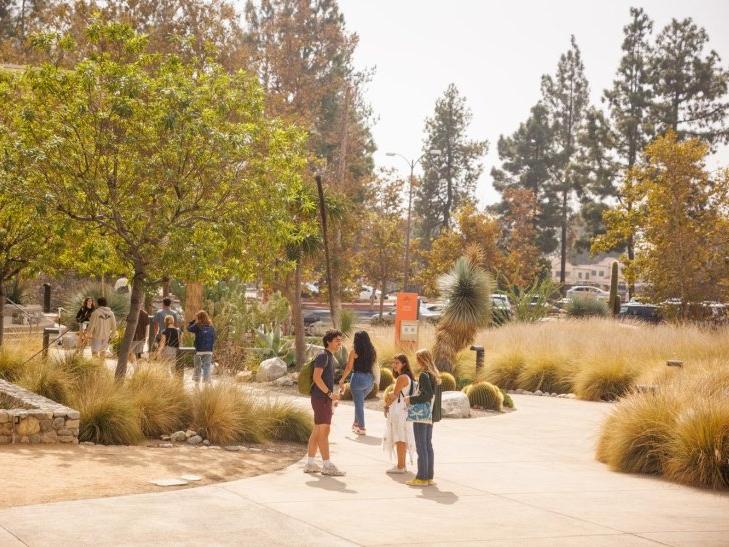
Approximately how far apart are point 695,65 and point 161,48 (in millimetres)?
36901

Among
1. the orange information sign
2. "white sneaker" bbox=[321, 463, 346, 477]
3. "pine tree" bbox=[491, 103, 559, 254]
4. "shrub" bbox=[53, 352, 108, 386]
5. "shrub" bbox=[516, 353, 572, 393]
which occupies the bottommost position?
"white sneaker" bbox=[321, 463, 346, 477]

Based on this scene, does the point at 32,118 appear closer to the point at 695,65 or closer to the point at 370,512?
the point at 370,512

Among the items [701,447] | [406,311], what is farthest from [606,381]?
[701,447]

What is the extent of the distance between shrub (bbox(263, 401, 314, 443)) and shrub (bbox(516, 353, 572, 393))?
9138 mm

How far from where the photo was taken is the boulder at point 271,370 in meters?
22.6

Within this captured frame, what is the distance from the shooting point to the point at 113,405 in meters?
12.7

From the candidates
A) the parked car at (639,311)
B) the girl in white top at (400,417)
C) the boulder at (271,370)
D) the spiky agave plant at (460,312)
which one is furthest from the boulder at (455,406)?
the parked car at (639,311)

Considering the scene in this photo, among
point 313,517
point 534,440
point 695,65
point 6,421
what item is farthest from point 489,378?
point 695,65

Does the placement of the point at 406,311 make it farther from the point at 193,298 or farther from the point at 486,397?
the point at 193,298

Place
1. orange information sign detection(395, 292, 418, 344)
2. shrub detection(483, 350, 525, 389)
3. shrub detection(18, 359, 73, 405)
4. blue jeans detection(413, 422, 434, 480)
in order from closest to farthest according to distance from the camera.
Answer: blue jeans detection(413, 422, 434, 480) → shrub detection(18, 359, 73, 405) → shrub detection(483, 350, 525, 389) → orange information sign detection(395, 292, 418, 344)

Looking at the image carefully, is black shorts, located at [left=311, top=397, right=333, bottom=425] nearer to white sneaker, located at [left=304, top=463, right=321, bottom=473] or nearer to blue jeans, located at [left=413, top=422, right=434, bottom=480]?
white sneaker, located at [left=304, top=463, right=321, bottom=473]

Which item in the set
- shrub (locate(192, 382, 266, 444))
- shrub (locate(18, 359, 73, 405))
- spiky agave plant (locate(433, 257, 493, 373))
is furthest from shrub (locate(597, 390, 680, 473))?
spiky agave plant (locate(433, 257, 493, 373))

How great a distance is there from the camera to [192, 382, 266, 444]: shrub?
1315 cm

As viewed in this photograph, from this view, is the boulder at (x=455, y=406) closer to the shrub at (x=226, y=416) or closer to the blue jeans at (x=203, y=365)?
the blue jeans at (x=203, y=365)
